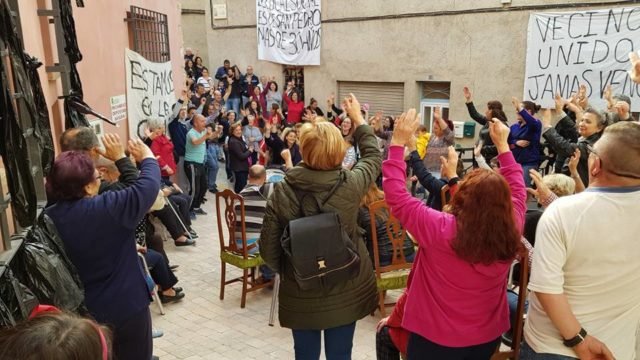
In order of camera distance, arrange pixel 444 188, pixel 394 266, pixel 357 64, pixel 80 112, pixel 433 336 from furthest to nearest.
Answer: pixel 357 64 → pixel 80 112 → pixel 394 266 → pixel 444 188 → pixel 433 336

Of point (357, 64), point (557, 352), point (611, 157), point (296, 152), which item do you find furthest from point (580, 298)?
point (357, 64)

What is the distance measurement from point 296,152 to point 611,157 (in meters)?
6.76

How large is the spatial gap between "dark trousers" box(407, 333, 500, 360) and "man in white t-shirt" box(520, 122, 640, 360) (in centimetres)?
37

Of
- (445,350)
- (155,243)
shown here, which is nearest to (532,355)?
(445,350)

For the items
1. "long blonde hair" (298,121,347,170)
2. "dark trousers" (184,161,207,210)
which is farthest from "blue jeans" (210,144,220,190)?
"long blonde hair" (298,121,347,170)

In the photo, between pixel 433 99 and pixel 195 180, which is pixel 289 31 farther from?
pixel 195 180

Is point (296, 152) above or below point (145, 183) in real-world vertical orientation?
below

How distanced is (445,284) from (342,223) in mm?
657

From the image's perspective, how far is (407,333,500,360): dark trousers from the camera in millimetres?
2482

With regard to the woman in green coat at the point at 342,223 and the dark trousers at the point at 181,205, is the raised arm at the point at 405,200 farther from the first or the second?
the dark trousers at the point at 181,205

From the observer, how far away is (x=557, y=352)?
7.11 feet

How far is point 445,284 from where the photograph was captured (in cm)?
241

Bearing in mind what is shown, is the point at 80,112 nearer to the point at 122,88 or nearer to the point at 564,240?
the point at 122,88

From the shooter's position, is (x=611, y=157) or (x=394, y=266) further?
(x=394, y=266)
